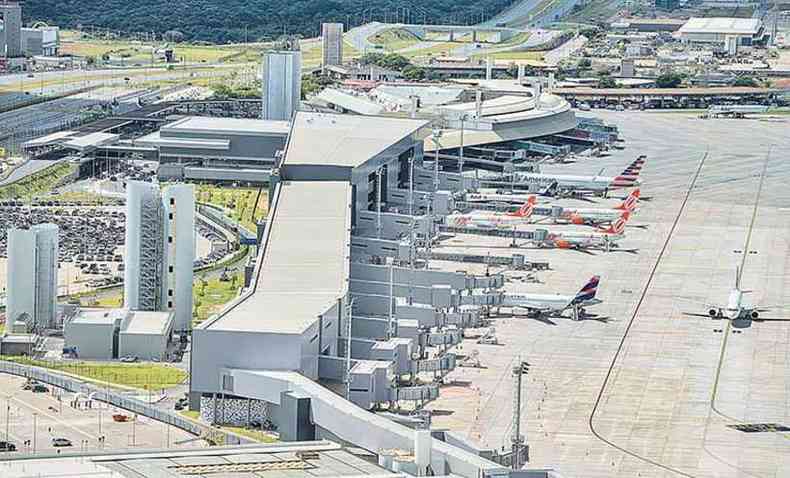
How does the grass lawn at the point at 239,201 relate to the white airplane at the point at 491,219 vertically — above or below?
below

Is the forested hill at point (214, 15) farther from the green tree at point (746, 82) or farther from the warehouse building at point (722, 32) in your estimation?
the green tree at point (746, 82)

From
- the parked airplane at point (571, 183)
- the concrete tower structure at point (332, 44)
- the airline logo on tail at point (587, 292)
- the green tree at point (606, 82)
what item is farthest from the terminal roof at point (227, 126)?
the concrete tower structure at point (332, 44)

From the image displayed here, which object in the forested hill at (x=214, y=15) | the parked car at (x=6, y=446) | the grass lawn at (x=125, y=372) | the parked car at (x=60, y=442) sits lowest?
the grass lawn at (x=125, y=372)

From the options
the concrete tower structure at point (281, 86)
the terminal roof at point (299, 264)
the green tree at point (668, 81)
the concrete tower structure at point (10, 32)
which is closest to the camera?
the terminal roof at point (299, 264)

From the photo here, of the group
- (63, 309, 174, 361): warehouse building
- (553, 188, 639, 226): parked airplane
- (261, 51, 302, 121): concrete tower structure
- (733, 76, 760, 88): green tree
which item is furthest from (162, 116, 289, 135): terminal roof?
(733, 76, 760, 88): green tree

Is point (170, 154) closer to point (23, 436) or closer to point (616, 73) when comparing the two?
point (23, 436)

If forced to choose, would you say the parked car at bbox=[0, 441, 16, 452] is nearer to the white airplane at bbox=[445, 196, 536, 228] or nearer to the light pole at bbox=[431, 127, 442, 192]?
the white airplane at bbox=[445, 196, 536, 228]

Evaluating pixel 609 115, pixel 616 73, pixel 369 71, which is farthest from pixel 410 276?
pixel 616 73
